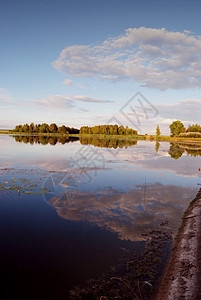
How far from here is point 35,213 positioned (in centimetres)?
1187

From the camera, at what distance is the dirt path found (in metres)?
5.89

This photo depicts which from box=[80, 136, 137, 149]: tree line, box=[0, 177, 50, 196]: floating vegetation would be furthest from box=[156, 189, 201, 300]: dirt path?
box=[80, 136, 137, 149]: tree line

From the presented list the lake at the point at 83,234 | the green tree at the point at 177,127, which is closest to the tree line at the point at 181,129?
the green tree at the point at 177,127

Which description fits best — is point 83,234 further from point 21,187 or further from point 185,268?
point 21,187

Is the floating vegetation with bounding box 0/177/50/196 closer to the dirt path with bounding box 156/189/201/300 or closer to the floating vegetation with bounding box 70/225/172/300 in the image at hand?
the floating vegetation with bounding box 70/225/172/300

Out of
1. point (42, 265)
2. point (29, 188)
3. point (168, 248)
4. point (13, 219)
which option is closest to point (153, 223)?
point (168, 248)

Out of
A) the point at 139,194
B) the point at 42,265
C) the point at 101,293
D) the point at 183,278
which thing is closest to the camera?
the point at 101,293

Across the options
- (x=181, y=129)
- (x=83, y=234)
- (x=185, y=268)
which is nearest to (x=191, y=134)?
(x=181, y=129)

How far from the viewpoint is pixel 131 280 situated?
664 centimetres

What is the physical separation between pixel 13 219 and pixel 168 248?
8.59 m

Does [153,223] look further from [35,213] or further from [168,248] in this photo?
[35,213]

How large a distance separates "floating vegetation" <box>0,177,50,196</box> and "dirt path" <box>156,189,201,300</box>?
1101 cm

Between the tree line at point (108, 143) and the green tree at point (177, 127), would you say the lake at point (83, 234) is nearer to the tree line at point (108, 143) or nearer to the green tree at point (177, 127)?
the tree line at point (108, 143)

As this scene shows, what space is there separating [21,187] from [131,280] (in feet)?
42.7
